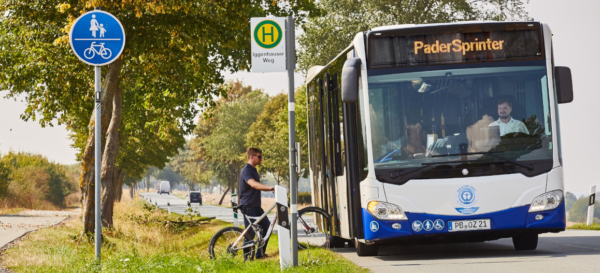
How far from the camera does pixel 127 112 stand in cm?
2856

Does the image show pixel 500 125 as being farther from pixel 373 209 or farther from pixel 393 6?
pixel 393 6

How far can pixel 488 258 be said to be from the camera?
9492 millimetres

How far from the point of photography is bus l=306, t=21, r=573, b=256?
9.02 metres

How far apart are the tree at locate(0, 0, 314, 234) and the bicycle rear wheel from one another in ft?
17.7

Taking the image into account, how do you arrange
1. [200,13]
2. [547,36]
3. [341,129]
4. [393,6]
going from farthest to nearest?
[393,6]
[200,13]
[341,129]
[547,36]

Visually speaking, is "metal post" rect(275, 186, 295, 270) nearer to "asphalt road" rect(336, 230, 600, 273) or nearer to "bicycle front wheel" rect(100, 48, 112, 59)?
"asphalt road" rect(336, 230, 600, 273)

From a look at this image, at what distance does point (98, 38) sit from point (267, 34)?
2266mm

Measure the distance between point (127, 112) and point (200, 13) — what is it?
1391cm

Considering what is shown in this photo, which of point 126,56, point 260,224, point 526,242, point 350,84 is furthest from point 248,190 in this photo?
point 126,56

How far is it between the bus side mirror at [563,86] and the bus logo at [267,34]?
12.9 feet

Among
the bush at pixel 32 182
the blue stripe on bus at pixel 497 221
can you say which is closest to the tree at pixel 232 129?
the bush at pixel 32 182

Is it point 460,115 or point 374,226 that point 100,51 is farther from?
point 460,115

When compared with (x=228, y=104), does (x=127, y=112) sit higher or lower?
lower

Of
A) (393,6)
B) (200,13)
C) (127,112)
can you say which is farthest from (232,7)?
(393,6)
